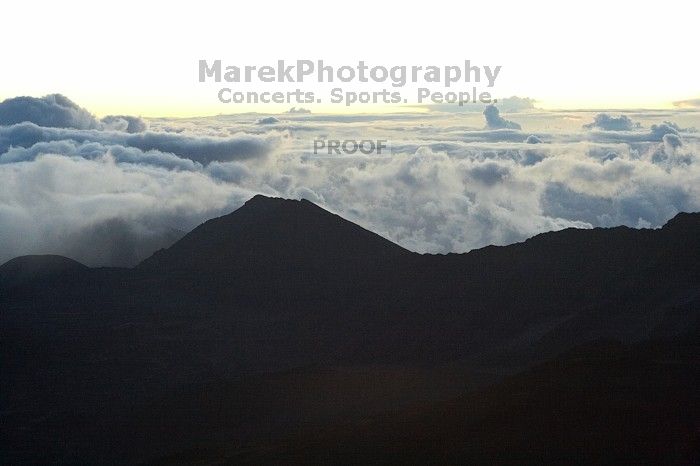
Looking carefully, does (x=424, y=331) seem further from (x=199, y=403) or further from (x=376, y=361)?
(x=199, y=403)

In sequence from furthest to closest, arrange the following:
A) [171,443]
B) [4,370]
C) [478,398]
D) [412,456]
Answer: [4,370]
[171,443]
[478,398]
[412,456]

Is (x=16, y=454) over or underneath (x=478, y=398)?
underneath

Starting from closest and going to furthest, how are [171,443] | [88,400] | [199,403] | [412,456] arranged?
[412,456] → [171,443] → [199,403] → [88,400]

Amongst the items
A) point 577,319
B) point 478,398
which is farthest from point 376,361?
point 478,398

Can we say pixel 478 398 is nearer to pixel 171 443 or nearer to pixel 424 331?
pixel 171 443

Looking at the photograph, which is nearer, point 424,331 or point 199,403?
point 199,403

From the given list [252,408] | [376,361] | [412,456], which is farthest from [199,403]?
[412,456]

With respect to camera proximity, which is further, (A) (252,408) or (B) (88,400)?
(B) (88,400)

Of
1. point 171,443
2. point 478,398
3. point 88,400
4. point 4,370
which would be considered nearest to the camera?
point 478,398

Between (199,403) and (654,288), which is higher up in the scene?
(654,288)
